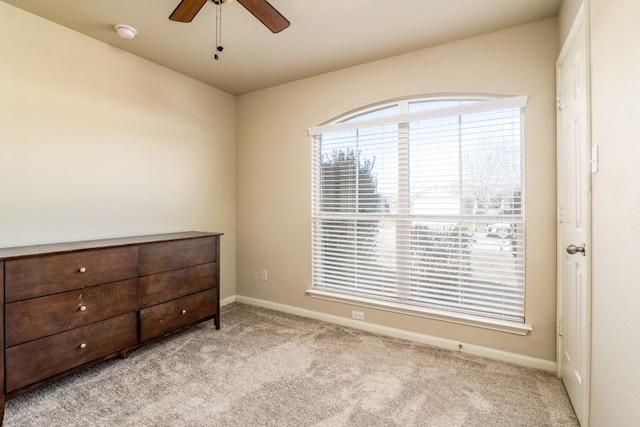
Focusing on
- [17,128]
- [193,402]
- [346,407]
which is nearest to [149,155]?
[17,128]

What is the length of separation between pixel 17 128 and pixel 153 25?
4.00 ft

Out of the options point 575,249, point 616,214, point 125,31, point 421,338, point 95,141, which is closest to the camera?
point 616,214

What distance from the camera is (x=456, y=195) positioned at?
2.64 m

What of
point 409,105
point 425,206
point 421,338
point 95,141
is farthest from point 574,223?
point 95,141

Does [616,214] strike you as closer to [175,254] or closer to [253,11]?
[253,11]

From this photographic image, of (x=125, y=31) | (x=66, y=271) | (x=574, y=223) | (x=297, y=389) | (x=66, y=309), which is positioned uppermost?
(x=125, y=31)

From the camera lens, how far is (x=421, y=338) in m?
2.77

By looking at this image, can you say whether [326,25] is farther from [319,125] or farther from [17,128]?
[17,128]

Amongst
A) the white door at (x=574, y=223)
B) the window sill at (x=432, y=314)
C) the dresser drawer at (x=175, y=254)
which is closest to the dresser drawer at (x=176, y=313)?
the dresser drawer at (x=175, y=254)

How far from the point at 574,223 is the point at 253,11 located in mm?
2270

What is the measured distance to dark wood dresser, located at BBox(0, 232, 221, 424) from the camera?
1.83 m

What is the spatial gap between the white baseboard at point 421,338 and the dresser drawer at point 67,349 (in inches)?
60.5

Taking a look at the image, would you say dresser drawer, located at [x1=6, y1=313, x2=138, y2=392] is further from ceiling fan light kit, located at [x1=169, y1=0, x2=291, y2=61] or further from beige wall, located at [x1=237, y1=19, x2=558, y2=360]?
ceiling fan light kit, located at [x1=169, y1=0, x2=291, y2=61]

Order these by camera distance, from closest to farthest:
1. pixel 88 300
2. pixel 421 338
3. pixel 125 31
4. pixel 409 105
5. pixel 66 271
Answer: pixel 66 271 < pixel 88 300 < pixel 125 31 < pixel 421 338 < pixel 409 105
